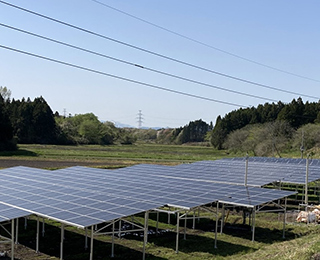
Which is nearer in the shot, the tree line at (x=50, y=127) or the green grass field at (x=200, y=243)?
the green grass field at (x=200, y=243)

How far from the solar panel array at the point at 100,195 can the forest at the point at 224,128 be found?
36928mm

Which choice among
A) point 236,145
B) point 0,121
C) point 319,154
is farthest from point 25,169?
point 236,145

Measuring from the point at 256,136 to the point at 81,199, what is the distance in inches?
2458

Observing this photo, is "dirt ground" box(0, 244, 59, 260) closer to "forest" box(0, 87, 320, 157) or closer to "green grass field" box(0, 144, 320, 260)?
"green grass field" box(0, 144, 320, 260)

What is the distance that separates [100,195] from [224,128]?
86.7m

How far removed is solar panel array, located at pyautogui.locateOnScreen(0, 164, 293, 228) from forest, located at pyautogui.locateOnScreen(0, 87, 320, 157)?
3693 centimetres

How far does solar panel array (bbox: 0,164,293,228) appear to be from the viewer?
46.7 feet

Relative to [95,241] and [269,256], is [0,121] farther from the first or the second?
[269,256]

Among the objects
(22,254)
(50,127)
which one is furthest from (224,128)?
(22,254)

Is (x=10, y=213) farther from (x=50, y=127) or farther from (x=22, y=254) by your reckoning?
(x=50, y=127)

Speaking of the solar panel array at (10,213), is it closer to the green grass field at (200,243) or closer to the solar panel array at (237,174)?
the green grass field at (200,243)

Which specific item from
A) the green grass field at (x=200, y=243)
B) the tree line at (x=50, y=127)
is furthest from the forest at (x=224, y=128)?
the green grass field at (x=200, y=243)

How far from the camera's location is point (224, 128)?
102 metres

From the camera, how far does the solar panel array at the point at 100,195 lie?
560 inches
